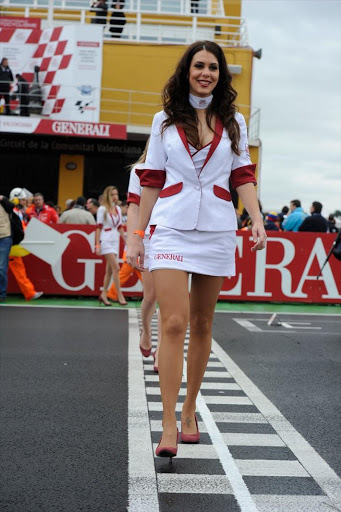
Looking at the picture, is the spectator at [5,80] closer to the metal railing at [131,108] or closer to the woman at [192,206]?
the metal railing at [131,108]

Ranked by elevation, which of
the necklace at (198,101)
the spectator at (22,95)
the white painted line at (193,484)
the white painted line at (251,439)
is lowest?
the white painted line at (251,439)

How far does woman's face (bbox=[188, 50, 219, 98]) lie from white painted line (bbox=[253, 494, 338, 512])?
2.09 meters

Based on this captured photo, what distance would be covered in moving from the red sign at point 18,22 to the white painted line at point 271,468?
23185 millimetres

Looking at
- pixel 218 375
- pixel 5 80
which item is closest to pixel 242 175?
pixel 218 375

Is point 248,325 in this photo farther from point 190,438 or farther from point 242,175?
point 242,175

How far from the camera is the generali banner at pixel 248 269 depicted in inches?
611

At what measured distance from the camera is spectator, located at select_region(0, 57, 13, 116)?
2534 cm

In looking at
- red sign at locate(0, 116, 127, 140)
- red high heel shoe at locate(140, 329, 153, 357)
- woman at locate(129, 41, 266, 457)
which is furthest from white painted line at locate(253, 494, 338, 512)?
red sign at locate(0, 116, 127, 140)

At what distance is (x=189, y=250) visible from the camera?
14.8ft

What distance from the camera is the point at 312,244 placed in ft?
52.2

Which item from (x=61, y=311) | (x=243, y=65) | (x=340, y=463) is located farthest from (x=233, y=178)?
(x=243, y=65)

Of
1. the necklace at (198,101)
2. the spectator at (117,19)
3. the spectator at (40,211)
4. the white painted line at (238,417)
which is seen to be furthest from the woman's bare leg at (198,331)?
the spectator at (117,19)

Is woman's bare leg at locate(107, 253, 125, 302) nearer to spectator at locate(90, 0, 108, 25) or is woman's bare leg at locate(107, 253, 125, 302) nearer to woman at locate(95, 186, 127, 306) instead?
woman at locate(95, 186, 127, 306)

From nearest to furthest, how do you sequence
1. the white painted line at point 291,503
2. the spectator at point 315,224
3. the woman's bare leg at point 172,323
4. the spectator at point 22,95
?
the white painted line at point 291,503
the woman's bare leg at point 172,323
the spectator at point 315,224
the spectator at point 22,95
